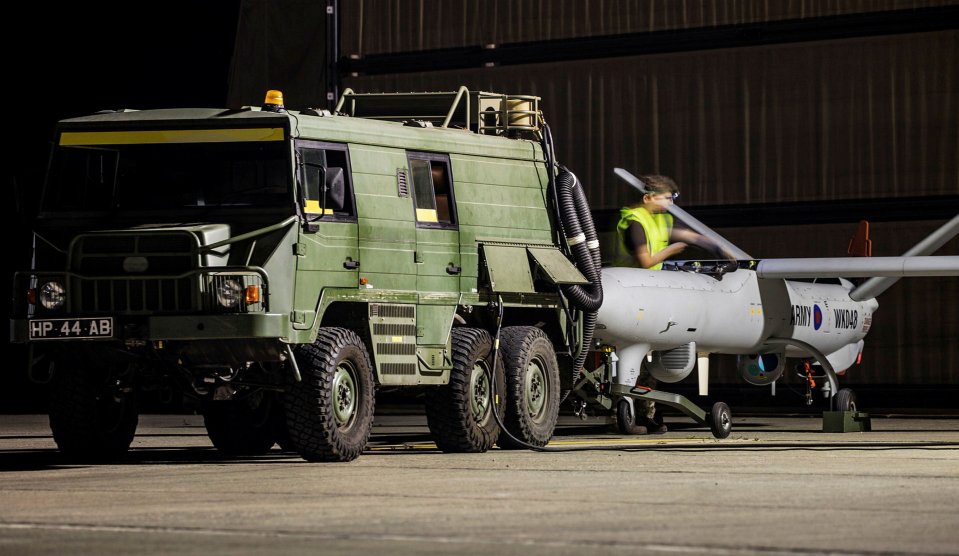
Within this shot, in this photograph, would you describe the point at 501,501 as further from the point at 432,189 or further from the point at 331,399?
Result: the point at 432,189

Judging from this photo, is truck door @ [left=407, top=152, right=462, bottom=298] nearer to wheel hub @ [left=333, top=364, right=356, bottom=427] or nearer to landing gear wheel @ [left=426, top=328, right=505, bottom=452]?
landing gear wheel @ [left=426, top=328, right=505, bottom=452]

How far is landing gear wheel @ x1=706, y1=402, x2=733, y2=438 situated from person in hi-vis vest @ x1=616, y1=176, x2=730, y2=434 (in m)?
1.22

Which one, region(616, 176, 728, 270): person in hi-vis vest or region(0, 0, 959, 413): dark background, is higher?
region(0, 0, 959, 413): dark background

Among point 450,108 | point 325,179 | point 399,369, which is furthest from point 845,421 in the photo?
point 325,179

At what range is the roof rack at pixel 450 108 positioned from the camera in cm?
1728

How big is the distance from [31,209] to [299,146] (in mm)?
2338

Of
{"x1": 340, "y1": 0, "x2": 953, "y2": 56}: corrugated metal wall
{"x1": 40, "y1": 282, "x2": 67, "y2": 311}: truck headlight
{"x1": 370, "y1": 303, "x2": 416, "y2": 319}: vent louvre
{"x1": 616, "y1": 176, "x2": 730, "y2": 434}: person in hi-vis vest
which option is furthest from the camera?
{"x1": 340, "y1": 0, "x2": 953, "y2": 56}: corrugated metal wall

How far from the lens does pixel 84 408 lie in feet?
48.4

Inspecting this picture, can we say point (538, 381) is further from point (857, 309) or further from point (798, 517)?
point (857, 309)

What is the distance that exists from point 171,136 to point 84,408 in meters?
2.43

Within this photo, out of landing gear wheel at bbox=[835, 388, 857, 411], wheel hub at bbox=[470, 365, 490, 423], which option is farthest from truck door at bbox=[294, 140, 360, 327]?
landing gear wheel at bbox=[835, 388, 857, 411]

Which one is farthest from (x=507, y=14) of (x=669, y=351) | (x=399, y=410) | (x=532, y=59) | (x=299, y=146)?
(x=299, y=146)

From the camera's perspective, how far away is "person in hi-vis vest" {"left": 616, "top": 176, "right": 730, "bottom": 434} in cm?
2008

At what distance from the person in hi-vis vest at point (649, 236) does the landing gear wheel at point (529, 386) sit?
10.8ft
